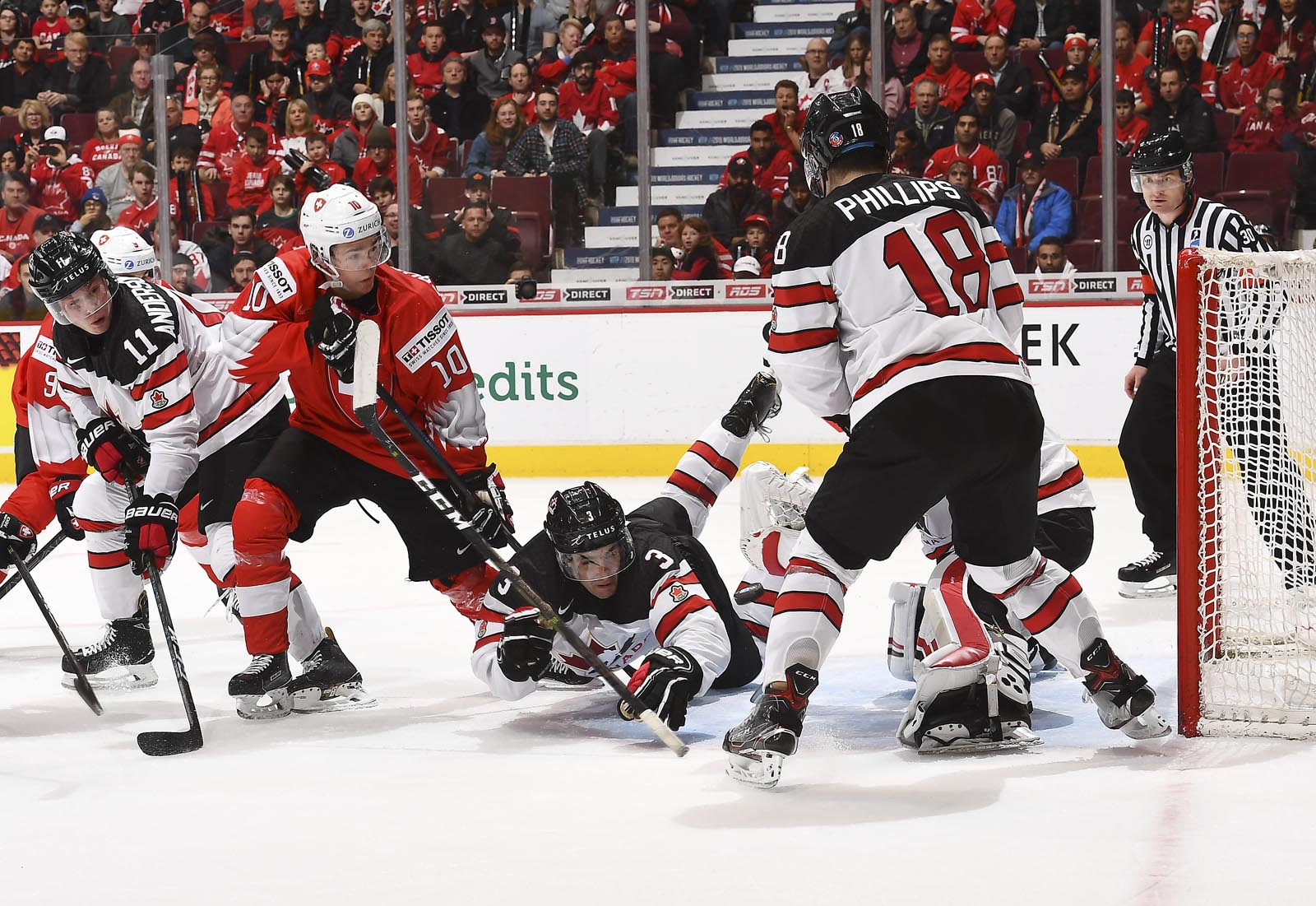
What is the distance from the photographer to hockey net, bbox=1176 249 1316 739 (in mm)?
3074

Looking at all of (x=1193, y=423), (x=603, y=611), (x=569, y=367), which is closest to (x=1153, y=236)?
(x=1193, y=423)

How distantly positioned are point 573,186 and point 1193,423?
517cm

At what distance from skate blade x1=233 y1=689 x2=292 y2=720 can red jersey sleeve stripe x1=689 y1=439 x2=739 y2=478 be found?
1092 mm

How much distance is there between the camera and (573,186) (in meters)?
7.89

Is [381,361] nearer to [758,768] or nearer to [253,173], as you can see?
[758,768]

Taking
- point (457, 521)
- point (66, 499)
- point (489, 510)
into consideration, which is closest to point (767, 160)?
point (66, 499)

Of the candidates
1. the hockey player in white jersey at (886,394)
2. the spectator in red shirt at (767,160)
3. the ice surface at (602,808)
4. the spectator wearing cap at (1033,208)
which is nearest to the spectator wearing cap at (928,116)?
the spectator wearing cap at (1033,208)

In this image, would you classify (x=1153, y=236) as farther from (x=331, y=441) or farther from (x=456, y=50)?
(x=456, y=50)

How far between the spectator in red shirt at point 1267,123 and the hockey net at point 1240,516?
4016mm

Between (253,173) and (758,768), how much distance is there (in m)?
6.44

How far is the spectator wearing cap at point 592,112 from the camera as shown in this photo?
788 centimetres

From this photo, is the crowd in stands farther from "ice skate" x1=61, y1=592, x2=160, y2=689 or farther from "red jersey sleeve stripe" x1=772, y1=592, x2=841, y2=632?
"red jersey sleeve stripe" x1=772, y1=592, x2=841, y2=632

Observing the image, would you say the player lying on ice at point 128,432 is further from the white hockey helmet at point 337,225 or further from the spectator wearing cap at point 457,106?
the spectator wearing cap at point 457,106

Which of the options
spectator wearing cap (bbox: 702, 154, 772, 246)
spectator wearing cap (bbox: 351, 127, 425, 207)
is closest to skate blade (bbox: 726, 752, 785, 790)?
spectator wearing cap (bbox: 702, 154, 772, 246)
